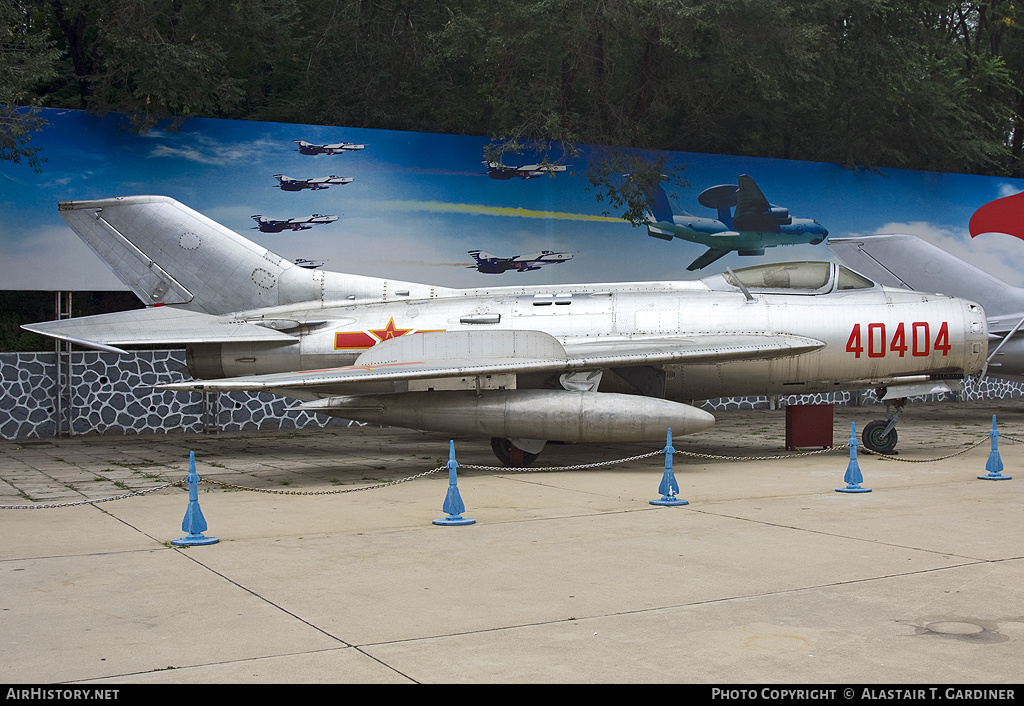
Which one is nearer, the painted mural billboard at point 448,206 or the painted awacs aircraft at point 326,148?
the painted mural billboard at point 448,206

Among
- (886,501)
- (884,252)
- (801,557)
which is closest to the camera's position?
(801,557)

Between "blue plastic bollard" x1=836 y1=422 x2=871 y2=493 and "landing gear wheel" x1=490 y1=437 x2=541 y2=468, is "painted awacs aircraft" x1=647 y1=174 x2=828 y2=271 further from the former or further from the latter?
"blue plastic bollard" x1=836 y1=422 x2=871 y2=493

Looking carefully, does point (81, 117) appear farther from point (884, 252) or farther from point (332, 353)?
point (884, 252)

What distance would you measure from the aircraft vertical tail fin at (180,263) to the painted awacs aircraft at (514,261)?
644 cm

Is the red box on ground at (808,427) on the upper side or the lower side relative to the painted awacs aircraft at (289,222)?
lower

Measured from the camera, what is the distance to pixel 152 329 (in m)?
14.2

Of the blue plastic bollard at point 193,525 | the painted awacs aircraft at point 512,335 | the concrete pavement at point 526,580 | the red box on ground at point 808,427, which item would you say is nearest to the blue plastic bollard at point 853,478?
the concrete pavement at point 526,580

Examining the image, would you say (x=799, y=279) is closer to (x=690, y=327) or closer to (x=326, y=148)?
(x=690, y=327)

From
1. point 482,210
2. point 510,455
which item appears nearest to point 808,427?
point 510,455

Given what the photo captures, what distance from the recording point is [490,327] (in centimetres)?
1415

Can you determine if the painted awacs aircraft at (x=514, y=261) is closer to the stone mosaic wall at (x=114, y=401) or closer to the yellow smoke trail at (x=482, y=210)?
the yellow smoke trail at (x=482, y=210)

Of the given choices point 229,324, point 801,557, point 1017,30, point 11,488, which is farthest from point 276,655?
point 1017,30

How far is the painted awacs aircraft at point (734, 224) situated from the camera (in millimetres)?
23141

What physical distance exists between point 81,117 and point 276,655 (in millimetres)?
16485
